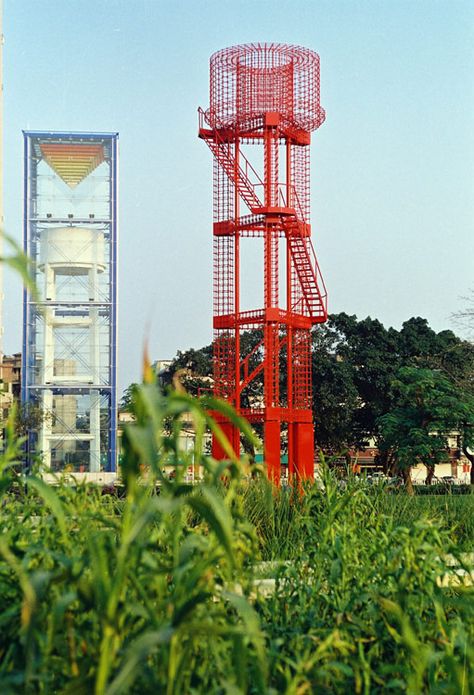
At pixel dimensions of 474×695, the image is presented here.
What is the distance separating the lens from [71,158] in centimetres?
3459

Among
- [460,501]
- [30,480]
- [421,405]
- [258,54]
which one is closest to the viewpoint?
[30,480]

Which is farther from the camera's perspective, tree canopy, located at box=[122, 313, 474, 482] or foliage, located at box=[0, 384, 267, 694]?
tree canopy, located at box=[122, 313, 474, 482]

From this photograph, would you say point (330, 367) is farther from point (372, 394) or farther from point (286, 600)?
point (286, 600)

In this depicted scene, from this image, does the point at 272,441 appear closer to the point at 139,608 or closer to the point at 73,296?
the point at 73,296

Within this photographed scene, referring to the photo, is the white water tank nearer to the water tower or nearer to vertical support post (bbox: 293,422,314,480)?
the water tower

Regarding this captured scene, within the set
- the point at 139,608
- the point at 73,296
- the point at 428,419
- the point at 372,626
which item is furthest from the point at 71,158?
the point at 139,608

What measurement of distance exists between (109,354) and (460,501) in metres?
25.9

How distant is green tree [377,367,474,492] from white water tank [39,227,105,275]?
46.3ft

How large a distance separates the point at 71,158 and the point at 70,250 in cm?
367

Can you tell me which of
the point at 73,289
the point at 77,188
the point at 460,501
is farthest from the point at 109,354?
the point at 460,501

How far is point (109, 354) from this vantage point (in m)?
34.0

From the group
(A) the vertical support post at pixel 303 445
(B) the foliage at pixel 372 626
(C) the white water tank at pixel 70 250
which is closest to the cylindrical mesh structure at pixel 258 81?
(A) the vertical support post at pixel 303 445

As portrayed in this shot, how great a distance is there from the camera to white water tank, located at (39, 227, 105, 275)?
33625mm

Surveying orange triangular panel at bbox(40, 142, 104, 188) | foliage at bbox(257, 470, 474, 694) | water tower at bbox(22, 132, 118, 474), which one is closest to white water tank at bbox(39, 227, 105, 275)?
water tower at bbox(22, 132, 118, 474)
